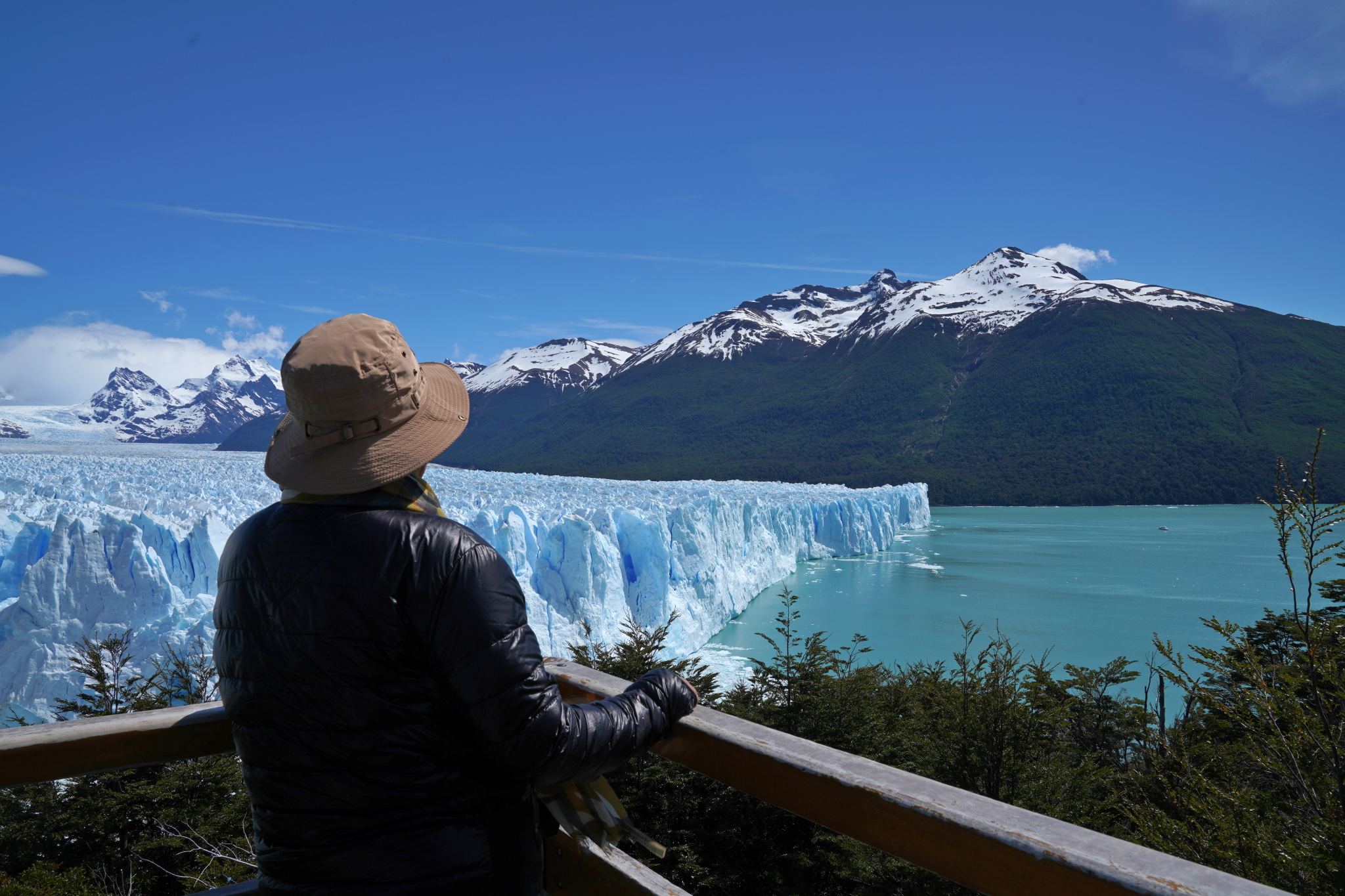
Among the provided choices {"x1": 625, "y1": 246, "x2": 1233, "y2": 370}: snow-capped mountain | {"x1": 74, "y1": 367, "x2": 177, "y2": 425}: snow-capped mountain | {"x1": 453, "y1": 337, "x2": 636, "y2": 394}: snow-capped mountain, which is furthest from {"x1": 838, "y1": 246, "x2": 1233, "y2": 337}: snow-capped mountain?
{"x1": 74, "y1": 367, "x2": 177, "y2": 425}: snow-capped mountain

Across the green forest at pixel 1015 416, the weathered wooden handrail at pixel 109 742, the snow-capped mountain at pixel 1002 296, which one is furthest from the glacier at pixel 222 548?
the snow-capped mountain at pixel 1002 296

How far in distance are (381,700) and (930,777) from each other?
125 inches

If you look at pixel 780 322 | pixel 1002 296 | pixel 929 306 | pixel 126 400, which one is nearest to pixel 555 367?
pixel 780 322

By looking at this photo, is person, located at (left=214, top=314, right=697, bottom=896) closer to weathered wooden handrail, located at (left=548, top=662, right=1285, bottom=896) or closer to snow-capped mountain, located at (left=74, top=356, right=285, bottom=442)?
weathered wooden handrail, located at (left=548, top=662, right=1285, bottom=896)

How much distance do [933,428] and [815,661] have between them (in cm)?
7239

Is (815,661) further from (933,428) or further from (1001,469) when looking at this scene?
(933,428)

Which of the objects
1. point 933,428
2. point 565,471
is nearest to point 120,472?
point 565,471

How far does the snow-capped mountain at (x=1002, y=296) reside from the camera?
84.7 m

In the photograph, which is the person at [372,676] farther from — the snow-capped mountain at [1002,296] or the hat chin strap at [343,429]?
the snow-capped mountain at [1002,296]

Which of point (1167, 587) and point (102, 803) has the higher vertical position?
point (102, 803)

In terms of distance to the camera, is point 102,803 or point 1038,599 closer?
point 102,803

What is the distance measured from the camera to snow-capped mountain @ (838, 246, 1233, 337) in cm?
8469

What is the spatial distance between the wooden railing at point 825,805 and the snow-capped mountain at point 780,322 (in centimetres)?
10638

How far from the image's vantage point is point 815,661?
403cm
